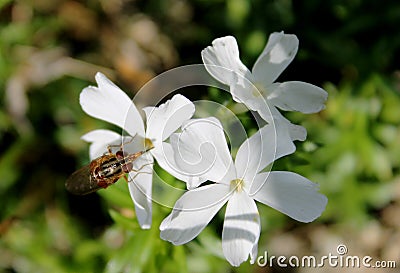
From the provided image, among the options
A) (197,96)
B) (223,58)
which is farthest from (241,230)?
(197,96)

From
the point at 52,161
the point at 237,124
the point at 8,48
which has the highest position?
the point at 8,48

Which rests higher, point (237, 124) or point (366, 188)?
point (237, 124)

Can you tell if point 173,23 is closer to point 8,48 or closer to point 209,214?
point 8,48

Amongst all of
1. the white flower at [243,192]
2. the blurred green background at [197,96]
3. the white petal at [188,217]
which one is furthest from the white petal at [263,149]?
the blurred green background at [197,96]

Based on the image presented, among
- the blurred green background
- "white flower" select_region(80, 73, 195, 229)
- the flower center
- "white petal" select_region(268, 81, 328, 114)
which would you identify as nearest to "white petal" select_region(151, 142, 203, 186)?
"white flower" select_region(80, 73, 195, 229)

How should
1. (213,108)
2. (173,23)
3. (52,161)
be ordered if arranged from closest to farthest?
(213,108)
(52,161)
(173,23)

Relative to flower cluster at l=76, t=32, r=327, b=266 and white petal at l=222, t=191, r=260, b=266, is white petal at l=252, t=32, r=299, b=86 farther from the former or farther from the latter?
white petal at l=222, t=191, r=260, b=266

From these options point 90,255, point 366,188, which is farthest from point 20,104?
point 366,188

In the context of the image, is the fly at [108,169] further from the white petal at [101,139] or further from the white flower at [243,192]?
the white flower at [243,192]
